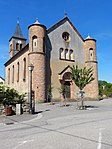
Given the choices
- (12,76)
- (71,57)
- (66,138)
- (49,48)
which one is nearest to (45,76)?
(49,48)

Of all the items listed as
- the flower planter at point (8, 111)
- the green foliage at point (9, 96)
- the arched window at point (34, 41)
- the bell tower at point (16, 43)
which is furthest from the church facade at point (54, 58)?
the flower planter at point (8, 111)

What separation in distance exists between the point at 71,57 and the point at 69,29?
5.43 m

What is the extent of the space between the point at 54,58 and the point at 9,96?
18.7 m

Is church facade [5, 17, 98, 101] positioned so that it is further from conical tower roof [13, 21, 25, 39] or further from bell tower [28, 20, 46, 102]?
conical tower roof [13, 21, 25, 39]

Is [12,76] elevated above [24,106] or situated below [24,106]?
above

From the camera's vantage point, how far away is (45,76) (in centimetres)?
3412

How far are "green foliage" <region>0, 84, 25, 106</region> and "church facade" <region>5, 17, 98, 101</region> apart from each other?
13.3 metres

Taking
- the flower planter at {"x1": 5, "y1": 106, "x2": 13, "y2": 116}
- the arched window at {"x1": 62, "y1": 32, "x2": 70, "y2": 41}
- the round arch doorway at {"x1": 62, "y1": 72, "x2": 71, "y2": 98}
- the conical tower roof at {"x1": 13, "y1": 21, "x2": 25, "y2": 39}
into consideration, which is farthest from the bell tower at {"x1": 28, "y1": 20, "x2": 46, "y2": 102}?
the conical tower roof at {"x1": 13, "y1": 21, "x2": 25, "y2": 39}

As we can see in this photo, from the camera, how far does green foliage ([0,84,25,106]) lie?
61.4ft

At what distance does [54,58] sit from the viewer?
120 feet

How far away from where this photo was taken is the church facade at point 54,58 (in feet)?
109

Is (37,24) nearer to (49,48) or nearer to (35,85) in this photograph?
(49,48)

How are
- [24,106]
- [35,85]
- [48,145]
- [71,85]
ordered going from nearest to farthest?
[48,145], [24,106], [35,85], [71,85]

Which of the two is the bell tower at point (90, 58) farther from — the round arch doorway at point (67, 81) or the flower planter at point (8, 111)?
the flower planter at point (8, 111)
